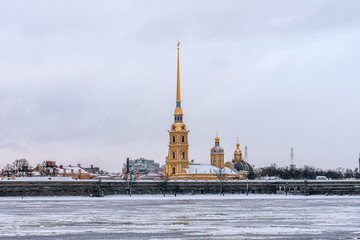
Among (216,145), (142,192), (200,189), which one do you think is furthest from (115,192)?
(216,145)

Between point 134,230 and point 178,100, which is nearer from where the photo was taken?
point 134,230

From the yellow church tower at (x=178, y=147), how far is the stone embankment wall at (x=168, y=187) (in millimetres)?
20819

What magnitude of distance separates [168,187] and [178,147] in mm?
26029

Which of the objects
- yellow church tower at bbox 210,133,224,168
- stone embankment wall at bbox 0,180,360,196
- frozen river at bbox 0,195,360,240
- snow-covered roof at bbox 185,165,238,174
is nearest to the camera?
frozen river at bbox 0,195,360,240

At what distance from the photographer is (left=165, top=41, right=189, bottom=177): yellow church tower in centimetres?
15875

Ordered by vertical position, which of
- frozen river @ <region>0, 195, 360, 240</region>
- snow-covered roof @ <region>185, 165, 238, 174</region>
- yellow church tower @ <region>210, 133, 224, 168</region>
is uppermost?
yellow church tower @ <region>210, 133, 224, 168</region>

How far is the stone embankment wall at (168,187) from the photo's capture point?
120m

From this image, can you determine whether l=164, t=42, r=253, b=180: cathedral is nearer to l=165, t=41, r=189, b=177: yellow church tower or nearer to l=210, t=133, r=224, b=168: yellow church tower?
l=165, t=41, r=189, b=177: yellow church tower

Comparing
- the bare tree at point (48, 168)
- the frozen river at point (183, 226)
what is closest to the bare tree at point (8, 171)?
the bare tree at point (48, 168)

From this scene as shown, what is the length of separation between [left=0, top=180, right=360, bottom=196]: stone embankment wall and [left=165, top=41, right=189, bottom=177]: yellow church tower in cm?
2082

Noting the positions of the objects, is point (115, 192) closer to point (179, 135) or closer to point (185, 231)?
point (179, 135)

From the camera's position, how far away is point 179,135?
160750 millimetres

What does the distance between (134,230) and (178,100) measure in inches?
4850

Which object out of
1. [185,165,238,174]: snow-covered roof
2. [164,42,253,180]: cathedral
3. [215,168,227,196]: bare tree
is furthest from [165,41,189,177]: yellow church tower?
[215,168,227,196]: bare tree
